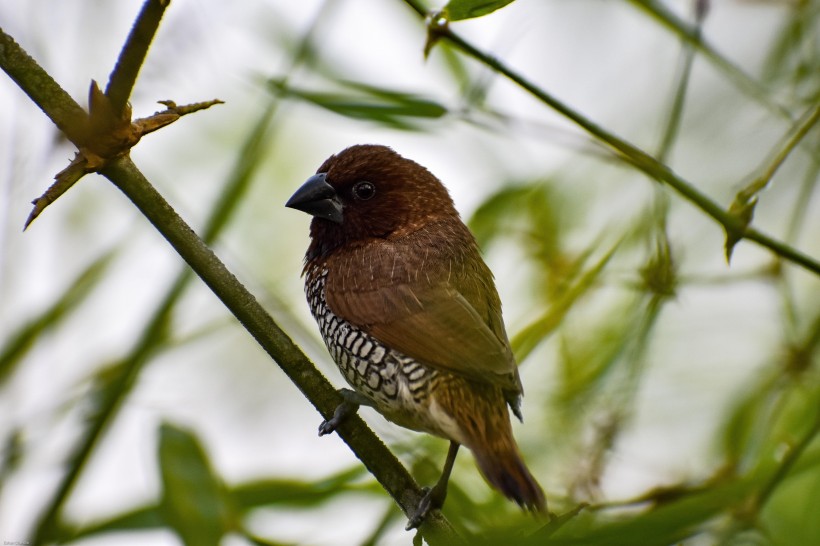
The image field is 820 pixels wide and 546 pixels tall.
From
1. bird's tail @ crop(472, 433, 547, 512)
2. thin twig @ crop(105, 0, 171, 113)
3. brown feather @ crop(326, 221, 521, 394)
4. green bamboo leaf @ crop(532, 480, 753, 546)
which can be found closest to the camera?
green bamboo leaf @ crop(532, 480, 753, 546)

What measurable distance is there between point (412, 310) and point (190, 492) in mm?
776

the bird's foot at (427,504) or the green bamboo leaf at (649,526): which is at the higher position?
the bird's foot at (427,504)

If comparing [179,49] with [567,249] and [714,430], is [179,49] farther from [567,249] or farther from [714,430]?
[714,430]

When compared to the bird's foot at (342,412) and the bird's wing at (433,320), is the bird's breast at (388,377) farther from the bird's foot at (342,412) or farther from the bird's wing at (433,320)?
the bird's foot at (342,412)

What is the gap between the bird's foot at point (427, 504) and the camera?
238cm

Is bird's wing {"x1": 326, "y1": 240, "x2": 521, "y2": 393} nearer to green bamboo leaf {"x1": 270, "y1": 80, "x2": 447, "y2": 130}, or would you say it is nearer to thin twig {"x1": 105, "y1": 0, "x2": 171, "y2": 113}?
green bamboo leaf {"x1": 270, "y1": 80, "x2": 447, "y2": 130}

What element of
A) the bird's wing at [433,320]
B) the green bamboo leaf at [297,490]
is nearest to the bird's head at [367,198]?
the bird's wing at [433,320]

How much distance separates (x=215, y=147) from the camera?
5.38 m

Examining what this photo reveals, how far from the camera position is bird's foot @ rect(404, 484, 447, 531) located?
2.38 meters

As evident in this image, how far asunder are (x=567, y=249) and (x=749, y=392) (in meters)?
0.85

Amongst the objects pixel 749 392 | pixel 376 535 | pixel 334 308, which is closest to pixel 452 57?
pixel 334 308

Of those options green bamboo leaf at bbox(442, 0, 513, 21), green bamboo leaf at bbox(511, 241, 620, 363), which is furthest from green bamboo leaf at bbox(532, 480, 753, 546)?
green bamboo leaf at bbox(442, 0, 513, 21)

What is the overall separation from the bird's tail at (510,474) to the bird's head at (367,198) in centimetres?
105

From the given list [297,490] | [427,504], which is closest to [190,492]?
[297,490]
